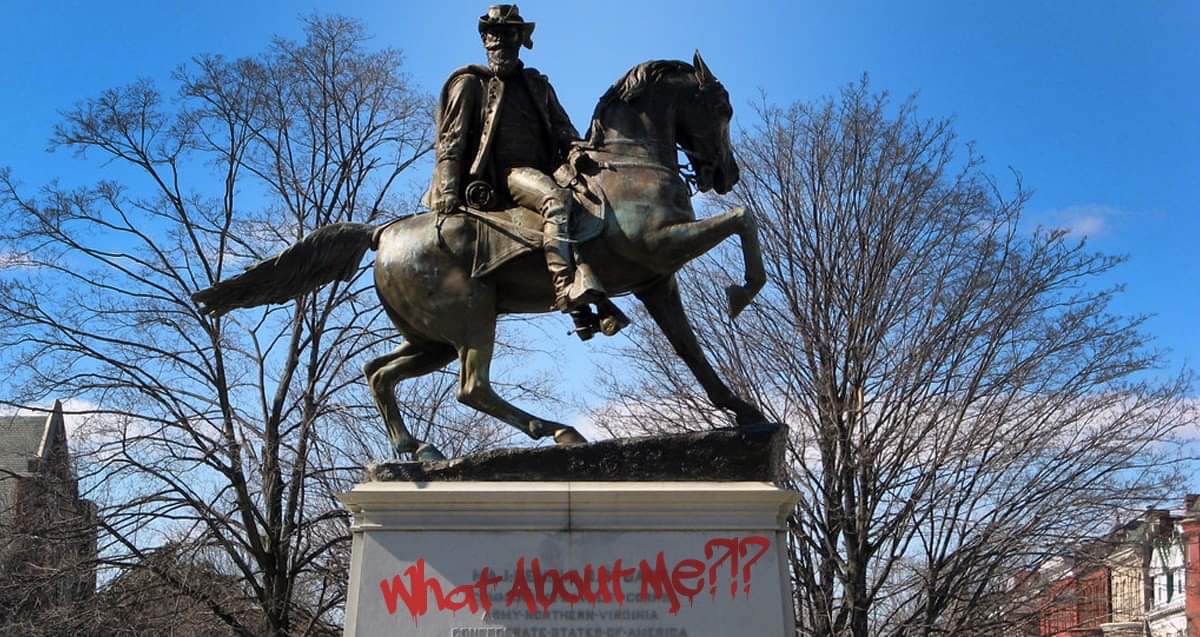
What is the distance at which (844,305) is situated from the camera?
1856 centimetres

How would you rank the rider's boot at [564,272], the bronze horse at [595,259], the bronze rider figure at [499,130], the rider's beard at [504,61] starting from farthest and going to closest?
1. the rider's beard at [504,61]
2. the bronze rider figure at [499,130]
3. the bronze horse at [595,259]
4. the rider's boot at [564,272]

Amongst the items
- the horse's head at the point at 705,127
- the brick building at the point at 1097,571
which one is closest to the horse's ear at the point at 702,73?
the horse's head at the point at 705,127

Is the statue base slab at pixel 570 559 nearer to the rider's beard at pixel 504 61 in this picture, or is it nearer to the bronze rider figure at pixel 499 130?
the bronze rider figure at pixel 499 130

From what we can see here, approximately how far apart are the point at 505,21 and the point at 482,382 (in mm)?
2345

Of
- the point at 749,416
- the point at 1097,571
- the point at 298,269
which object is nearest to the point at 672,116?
the point at 749,416

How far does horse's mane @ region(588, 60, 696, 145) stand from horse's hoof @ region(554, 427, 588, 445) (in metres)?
1.77

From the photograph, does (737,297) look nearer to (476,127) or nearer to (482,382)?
(482,382)

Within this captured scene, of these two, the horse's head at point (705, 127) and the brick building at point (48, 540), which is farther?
the brick building at point (48, 540)

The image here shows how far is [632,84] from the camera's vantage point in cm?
773

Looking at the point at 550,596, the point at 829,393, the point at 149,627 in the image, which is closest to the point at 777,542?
the point at 550,596

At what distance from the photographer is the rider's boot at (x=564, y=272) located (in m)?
7.09

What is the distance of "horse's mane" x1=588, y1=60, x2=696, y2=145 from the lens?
7719mm

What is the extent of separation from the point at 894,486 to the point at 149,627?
1041 centimetres

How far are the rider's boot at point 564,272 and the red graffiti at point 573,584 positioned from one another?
58.2 inches
